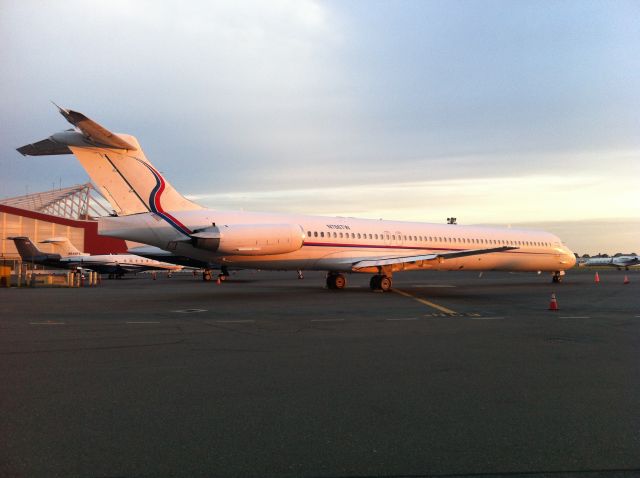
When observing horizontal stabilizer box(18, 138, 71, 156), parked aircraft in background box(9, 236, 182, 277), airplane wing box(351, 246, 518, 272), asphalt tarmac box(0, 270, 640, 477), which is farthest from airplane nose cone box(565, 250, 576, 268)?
parked aircraft in background box(9, 236, 182, 277)

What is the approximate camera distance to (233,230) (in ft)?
64.0

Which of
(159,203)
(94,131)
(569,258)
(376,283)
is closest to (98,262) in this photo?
(159,203)

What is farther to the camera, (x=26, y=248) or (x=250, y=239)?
(x=26, y=248)

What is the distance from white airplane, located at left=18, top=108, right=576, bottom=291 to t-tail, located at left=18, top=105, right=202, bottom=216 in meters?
0.03

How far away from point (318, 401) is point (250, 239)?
14.8 metres

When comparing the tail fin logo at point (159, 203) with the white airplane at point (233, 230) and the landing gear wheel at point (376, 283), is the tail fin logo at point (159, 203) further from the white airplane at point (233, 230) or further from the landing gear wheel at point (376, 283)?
the landing gear wheel at point (376, 283)

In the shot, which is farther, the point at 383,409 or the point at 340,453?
the point at 383,409

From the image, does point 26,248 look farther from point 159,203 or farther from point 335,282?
point 159,203

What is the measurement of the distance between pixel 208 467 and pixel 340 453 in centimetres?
90

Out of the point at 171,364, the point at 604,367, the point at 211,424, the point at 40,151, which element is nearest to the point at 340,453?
the point at 211,424

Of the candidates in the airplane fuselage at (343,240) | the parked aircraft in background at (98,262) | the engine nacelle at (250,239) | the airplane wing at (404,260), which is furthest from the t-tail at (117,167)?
the parked aircraft in background at (98,262)

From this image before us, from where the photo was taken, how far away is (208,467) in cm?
364

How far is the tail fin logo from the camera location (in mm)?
18969

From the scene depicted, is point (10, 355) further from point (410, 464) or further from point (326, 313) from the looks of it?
point (326, 313)
